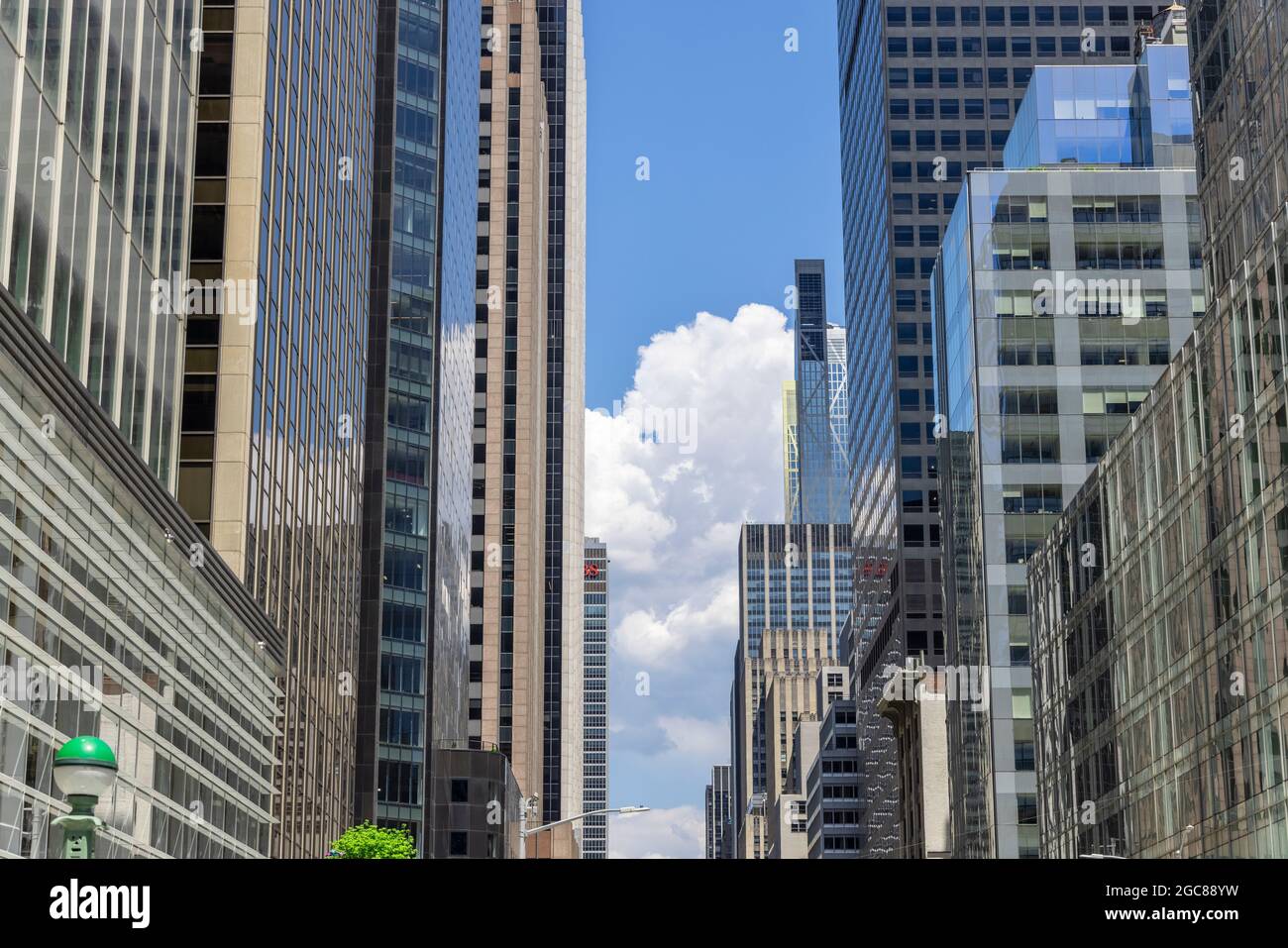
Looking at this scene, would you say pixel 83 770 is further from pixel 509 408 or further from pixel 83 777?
pixel 509 408

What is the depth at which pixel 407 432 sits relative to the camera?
105875 millimetres

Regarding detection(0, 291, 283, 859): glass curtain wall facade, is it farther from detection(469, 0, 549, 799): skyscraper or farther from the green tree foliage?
detection(469, 0, 549, 799): skyscraper

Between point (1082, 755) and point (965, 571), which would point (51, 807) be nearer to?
point (1082, 755)

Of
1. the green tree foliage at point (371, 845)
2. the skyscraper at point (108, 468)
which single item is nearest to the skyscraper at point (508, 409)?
the green tree foliage at point (371, 845)

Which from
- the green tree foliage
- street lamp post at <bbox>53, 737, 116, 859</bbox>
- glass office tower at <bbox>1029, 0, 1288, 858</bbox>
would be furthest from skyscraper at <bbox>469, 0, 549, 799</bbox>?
street lamp post at <bbox>53, 737, 116, 859</bbox>

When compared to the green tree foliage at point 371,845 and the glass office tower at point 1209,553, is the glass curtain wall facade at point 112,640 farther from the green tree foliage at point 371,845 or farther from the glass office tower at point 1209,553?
the glass office tower at point 1209,553

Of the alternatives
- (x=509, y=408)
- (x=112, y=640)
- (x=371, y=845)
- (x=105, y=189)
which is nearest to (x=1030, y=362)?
(x=371, y=845)

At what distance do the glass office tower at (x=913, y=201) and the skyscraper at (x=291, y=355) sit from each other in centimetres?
8402

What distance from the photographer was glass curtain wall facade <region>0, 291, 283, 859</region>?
3334cm

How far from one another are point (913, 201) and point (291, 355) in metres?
112

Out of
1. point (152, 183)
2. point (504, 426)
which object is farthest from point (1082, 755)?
point (504, 426)

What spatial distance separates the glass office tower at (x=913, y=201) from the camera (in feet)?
533

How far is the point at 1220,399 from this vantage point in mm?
64688

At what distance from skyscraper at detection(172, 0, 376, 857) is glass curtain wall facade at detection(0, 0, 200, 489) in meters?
6.84
